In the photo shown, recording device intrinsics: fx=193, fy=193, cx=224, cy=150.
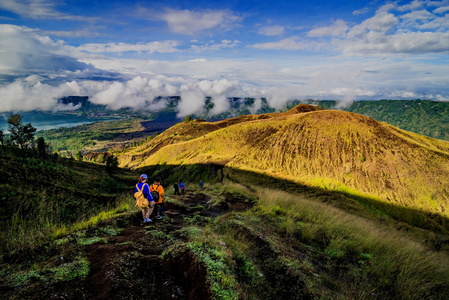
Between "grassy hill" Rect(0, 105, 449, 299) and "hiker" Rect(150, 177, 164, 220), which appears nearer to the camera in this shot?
"grassy hill" Rect(0, 105, 449, 299)

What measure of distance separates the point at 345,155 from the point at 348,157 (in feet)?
1.81

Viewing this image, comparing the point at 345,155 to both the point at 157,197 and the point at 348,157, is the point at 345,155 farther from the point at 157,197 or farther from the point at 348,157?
the point at 157,197

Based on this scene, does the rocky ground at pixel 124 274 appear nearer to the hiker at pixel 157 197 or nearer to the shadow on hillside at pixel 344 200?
the hiker at pixel 157 197

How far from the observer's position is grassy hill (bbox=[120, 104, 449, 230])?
85.8ft

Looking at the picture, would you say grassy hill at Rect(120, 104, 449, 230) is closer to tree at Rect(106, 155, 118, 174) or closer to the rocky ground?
tree at Rect(106, 155, 118, 174)

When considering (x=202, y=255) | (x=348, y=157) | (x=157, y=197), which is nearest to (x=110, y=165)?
(x=157, y=197)

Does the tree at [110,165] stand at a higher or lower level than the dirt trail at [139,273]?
lower

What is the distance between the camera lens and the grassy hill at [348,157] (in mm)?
26141

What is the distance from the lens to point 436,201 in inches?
975

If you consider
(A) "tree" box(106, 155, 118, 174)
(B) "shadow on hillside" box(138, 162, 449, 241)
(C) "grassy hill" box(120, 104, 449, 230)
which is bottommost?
(A) "tree" box(106, 155, 118, 174)

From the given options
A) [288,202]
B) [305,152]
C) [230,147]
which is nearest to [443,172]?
[305,152]

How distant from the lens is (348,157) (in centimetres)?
3159

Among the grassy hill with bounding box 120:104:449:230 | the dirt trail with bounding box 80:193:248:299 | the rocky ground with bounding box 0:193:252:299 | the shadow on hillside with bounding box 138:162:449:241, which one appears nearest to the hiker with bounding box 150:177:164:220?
the rocky ground with bounding box 0:193:252:299

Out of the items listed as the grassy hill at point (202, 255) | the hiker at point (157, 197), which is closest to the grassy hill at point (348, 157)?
the grassy hill at point (202, 255)
